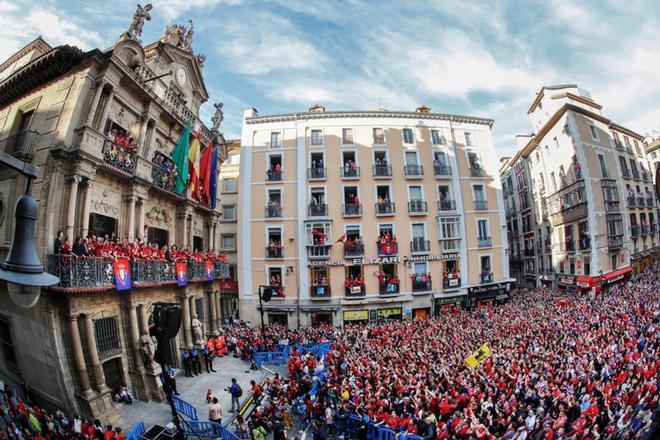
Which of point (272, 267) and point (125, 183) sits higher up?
point (125, 183)

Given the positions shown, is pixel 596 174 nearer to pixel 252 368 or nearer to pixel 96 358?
pixel 252 368

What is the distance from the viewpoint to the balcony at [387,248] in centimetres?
2620

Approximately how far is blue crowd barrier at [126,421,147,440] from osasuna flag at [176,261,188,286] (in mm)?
6927

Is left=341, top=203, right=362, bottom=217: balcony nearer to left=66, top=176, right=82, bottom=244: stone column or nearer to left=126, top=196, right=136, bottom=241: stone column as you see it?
left=126, top=196, right=136, bottom=241: stone column

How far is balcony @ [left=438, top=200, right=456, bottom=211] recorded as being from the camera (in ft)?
91.1

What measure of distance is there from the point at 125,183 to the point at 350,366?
43.9ft

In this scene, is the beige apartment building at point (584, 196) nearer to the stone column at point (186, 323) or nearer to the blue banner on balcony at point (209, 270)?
the blue banner on balcony at point (209, 270)

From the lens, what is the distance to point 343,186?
2747 cm

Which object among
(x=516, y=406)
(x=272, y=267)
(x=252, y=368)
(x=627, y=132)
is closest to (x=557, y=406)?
(x=516, y=406)

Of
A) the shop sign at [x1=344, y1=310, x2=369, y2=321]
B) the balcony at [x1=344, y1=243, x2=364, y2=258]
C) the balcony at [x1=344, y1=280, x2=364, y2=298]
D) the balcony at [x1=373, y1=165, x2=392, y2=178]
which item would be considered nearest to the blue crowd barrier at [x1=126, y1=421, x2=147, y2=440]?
the shop sign at [x1=344, y1=310, x2=369, y2=321]

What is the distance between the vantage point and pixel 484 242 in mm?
28234

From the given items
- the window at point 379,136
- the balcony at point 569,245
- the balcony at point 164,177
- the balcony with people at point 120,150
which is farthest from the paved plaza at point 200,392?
the balcony at point 569,245

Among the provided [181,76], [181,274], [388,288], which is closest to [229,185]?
[181,76]

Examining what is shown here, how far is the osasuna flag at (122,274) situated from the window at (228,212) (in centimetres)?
1945
